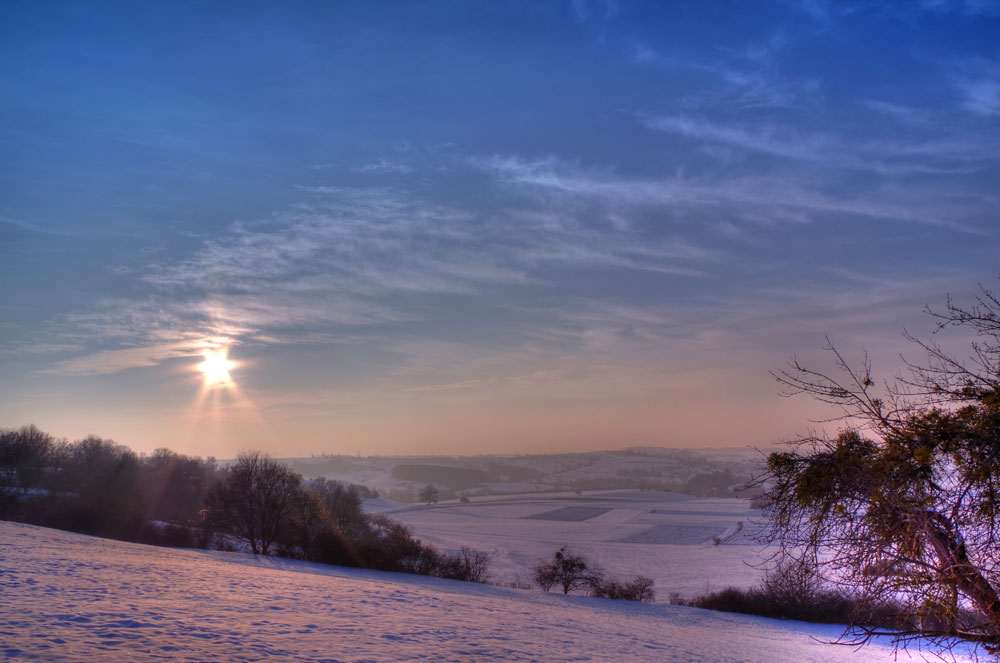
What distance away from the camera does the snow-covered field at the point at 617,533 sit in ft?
193

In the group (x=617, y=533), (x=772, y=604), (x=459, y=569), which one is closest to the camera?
(x=772, y=604)

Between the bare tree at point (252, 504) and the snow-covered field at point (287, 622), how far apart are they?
16.2 meters

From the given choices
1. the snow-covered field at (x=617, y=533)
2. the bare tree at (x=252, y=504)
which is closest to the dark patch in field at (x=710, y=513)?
the snow-covered field at (x=617, y=533)

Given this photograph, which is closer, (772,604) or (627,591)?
(772,604)

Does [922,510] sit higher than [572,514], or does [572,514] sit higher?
[922,510]

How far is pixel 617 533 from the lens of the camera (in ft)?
304

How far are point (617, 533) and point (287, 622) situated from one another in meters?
82.3

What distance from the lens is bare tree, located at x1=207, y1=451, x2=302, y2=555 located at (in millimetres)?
52094

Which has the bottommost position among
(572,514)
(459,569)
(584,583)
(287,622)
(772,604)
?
(572,514)

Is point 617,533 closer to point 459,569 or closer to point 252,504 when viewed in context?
point 459,569

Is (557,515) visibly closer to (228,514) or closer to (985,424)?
(228,514)

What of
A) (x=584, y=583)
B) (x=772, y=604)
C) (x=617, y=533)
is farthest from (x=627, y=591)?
(x=617, y=533)

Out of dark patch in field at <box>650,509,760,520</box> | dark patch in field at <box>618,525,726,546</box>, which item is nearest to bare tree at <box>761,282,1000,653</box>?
dark patch in field at <box>618,525,726,546</box>

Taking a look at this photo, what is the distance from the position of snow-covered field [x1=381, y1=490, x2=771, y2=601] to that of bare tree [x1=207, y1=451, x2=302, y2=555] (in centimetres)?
2047
